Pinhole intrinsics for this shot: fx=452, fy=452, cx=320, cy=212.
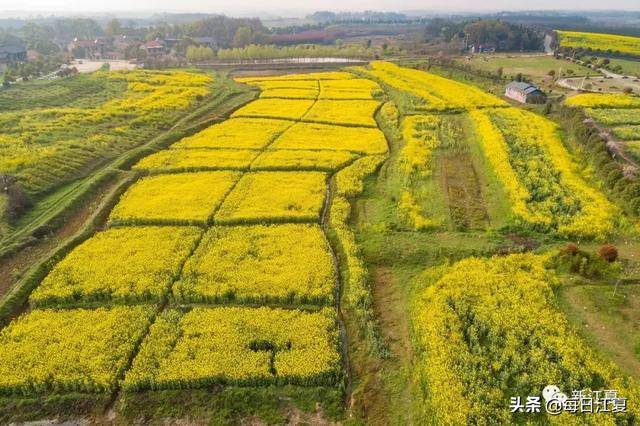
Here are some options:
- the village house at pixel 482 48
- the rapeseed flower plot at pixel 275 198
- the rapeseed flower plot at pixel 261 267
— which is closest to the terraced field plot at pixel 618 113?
the rapeseed flower plot at pixel 275 198

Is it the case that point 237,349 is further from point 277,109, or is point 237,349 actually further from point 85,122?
→ point 277,109

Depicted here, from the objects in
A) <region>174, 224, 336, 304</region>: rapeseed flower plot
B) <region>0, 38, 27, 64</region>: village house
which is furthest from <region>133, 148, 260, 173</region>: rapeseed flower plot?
<region>0, 38, 27, 64</region>: village house

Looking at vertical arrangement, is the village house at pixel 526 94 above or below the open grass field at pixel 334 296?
above

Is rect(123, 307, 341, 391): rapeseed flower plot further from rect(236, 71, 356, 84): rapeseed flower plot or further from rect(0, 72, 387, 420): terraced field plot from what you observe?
rect(236, 71, 356, 84): rapeseed flower plot

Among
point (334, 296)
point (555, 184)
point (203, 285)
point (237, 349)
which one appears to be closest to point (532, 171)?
point (555, 184)

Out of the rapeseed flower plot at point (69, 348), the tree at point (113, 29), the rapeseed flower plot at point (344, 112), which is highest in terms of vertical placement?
the tree at point (113, 29)

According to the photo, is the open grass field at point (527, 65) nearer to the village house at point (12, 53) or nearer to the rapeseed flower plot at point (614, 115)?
the rapeseed flower plot at point (614, 115)

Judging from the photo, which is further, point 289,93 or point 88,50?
point 88,50
